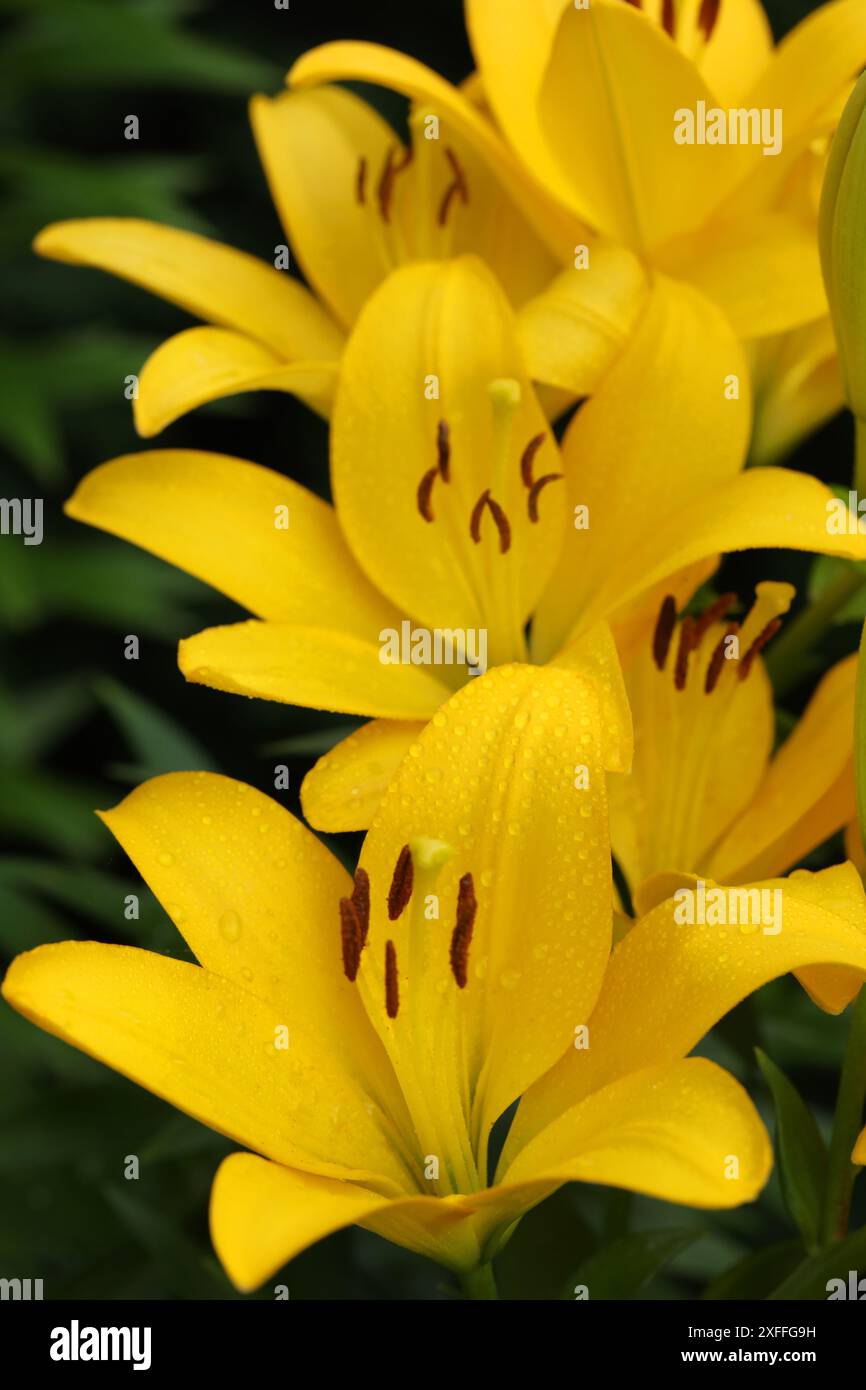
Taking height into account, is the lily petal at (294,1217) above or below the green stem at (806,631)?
below

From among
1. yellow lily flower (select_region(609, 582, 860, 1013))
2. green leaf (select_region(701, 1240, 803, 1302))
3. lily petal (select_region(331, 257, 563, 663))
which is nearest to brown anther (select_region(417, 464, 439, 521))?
lily petal (select_region(331, 257, 563, 663))

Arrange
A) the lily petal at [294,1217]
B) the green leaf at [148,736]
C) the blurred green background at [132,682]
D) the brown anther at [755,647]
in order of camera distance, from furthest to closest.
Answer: the green leaf at [148,736] → the blurred green background at [132,682] → the brown anther at [755,647] → the lily petal at [294,1217]

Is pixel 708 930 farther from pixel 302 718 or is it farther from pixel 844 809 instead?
pixel 302 718

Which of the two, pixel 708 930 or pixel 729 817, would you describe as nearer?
pixel 708 930

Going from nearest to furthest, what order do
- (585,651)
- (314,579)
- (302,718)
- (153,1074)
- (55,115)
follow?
1. (153,1074)
2. (585,651)
3. (314,579)
4. (302,718)
5. (55,115)

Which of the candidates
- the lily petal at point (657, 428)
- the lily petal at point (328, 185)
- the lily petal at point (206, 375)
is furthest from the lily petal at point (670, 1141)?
the lily petal at point (328, 185)

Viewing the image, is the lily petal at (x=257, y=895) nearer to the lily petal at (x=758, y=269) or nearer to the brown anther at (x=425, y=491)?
the brown anther at (x=425, y=491)

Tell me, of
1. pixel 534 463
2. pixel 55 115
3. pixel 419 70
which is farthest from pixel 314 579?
pixel 55 115
